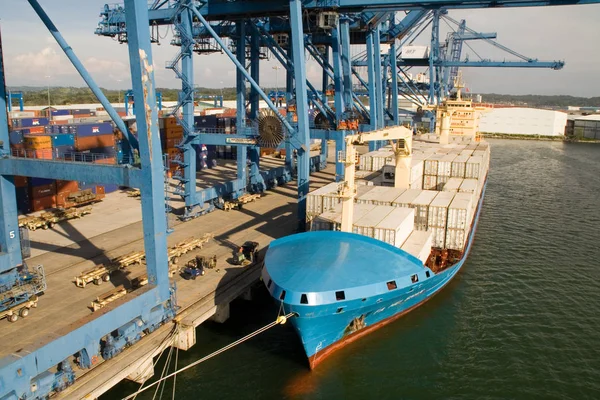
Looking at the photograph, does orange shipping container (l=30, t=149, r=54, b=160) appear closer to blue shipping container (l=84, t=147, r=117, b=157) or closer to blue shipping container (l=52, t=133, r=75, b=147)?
blue shipping container (l=52, t=133, r=75, b=147)

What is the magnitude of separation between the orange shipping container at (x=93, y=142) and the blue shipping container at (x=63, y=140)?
2.41ft

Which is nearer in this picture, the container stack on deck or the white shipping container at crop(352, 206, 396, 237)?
the white shipping container at crop(352, 206, 396, 237)

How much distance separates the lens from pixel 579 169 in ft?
206

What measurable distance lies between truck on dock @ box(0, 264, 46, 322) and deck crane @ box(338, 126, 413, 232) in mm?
11983

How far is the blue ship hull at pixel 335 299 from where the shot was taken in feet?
51.1

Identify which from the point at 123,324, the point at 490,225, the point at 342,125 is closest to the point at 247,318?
the point at 123,324

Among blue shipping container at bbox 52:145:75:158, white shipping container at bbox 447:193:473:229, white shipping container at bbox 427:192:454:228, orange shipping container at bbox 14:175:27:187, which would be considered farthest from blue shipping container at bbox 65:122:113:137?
white shipping container at bbox 447:193:473:229

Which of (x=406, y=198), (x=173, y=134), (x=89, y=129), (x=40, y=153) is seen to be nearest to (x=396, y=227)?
(x=406, y=198)

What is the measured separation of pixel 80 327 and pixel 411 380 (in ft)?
36.2

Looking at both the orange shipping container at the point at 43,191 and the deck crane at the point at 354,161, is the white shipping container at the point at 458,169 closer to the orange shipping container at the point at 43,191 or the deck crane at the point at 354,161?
the deck crane at the point at 354,161

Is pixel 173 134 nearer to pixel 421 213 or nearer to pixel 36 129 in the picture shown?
pixel 36 129

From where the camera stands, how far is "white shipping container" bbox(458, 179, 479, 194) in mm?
26891

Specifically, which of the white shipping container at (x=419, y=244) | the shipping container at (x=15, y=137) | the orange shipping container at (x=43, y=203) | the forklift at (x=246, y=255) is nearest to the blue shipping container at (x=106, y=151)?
the shipping container at (x=15, y=137)

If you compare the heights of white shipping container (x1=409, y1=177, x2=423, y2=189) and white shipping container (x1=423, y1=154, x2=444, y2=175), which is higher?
white shipping container (x1=423, y1=154, x2=444, y2=175)
